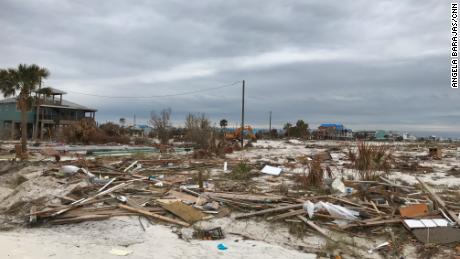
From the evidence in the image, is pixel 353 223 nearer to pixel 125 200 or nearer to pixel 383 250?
pixel 383 250

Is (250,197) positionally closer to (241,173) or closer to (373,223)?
(373,223)

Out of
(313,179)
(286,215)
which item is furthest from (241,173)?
(286,215)

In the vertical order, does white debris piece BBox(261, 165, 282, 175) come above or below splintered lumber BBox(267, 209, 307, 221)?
above

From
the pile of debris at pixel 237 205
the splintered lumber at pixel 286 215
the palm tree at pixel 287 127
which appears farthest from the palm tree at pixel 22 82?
the palm tree at pixel 287 127

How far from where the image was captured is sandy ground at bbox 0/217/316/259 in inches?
231

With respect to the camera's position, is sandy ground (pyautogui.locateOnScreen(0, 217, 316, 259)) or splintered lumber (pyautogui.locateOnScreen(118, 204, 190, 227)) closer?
sandy ground (pyautogui.locateOnScreen(0, 217, 316, 259))

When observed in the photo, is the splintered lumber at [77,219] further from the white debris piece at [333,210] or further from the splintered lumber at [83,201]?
the white debris piece at [333,210]

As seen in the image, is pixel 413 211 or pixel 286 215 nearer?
pixel 413 211

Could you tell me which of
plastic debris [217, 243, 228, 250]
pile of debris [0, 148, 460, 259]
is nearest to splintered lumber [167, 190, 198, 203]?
pile of debris [0, 148, 460, 259]

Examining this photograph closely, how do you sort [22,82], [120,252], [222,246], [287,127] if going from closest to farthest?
[120,252] → [222,246] → [22,82] → [287,127]

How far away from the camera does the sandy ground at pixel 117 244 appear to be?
19.2 feet

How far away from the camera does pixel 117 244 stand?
21.2ft

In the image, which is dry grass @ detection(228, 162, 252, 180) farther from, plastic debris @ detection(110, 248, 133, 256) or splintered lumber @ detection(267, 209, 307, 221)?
plastic debris @ detection(110, 248, 133, 256)

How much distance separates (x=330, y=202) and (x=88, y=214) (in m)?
5.32
